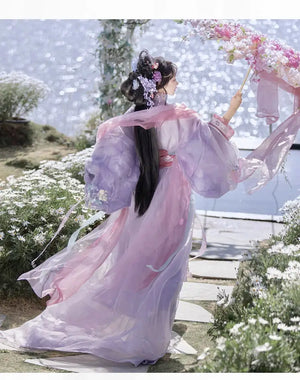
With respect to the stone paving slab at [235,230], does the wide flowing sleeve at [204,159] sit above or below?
above

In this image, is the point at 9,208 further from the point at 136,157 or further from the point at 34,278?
the point at 136,157

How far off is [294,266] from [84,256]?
1269 mm

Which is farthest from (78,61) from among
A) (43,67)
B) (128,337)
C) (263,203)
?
(128,337)

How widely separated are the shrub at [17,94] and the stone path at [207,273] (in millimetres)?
4160

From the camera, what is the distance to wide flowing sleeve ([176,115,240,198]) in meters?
4.54

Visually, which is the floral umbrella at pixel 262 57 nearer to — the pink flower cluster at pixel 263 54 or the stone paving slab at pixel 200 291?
the pink flower cluster at pixel 263 54

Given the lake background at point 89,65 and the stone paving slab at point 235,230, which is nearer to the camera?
the stone paving slab at point 235,230

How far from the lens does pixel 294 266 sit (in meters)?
4.33

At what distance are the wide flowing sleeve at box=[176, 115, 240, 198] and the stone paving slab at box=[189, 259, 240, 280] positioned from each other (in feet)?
5.48

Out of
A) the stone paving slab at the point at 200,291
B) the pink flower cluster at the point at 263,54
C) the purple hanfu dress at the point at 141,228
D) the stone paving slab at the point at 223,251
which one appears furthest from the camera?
the stone paving slab at the point at 223,251

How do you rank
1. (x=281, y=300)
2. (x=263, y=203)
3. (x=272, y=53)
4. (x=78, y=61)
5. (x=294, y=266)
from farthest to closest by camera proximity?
(x=78, y=61)
(x=263, y=203)
(x=272, y=53)
(x=294, y=266)
(x=281, y=300)

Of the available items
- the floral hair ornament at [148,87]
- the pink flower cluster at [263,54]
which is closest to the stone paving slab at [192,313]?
the floral hair ornament at [148,87]

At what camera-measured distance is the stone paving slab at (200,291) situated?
18.4 ft

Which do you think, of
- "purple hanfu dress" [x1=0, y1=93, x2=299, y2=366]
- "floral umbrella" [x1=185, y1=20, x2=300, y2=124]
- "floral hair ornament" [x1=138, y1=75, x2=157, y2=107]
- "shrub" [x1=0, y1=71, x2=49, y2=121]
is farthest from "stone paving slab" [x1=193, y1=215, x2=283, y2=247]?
"shrub" [x1=0, y1=71, x2=49, y2=121]
